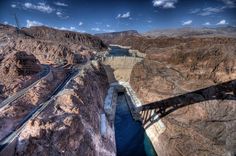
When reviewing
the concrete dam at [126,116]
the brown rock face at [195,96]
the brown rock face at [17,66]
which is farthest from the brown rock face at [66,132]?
the brown rock face at [195,96]

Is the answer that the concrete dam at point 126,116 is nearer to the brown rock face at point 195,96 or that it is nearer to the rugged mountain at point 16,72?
the brown rock face at point 195,96

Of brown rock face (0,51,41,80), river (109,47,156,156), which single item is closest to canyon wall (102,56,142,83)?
river (109,47,156,156)

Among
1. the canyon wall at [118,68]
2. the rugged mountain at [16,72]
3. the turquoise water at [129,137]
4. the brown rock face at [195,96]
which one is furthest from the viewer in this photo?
the canyon wall at [118,68]

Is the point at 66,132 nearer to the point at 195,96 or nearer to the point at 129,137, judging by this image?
the point at 129,137

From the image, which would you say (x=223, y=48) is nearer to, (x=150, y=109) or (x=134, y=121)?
(x=150, y=109)

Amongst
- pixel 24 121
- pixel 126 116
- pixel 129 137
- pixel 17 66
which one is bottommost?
pixel 129 137

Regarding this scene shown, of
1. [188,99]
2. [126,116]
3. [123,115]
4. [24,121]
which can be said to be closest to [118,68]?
[123,115]
